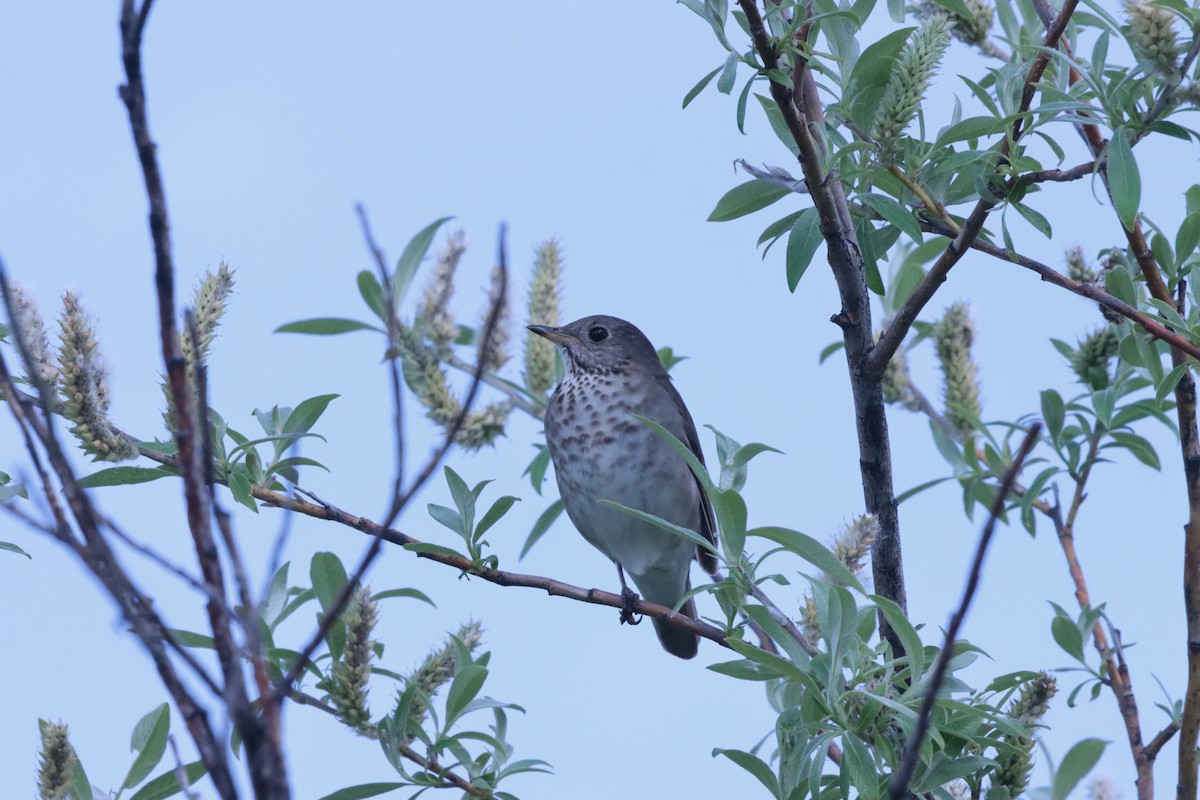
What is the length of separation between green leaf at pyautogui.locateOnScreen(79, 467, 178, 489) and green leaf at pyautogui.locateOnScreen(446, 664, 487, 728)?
965mm

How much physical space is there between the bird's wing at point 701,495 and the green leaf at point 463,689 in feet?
6.86

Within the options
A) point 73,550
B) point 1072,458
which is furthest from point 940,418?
point 73,550

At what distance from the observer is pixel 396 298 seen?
15.2 feet

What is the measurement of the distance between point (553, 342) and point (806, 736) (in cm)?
301

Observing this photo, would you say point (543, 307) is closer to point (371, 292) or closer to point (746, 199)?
point (371, 292)

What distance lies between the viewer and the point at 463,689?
151 inches

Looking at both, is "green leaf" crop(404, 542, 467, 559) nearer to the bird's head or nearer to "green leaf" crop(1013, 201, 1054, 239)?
"green leaf" crop(1013, 201, 1054, 239)

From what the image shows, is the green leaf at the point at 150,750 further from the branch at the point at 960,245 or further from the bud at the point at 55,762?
the branch at the point at 960,245

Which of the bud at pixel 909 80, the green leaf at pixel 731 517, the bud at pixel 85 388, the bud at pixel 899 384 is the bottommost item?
the green leaf at pixel 731 517

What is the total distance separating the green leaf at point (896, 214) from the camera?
10.9 ft

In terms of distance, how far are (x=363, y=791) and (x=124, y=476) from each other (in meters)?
1.06

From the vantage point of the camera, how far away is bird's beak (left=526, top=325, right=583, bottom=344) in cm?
568

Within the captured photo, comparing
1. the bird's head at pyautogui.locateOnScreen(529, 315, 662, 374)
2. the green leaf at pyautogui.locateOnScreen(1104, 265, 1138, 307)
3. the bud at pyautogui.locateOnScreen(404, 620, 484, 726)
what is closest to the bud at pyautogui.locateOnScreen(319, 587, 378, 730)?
the bud at pyautogui.locateOnScreen(404, 620, 484, 726)

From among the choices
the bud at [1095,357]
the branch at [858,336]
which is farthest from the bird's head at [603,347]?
the branch at [858,336]
